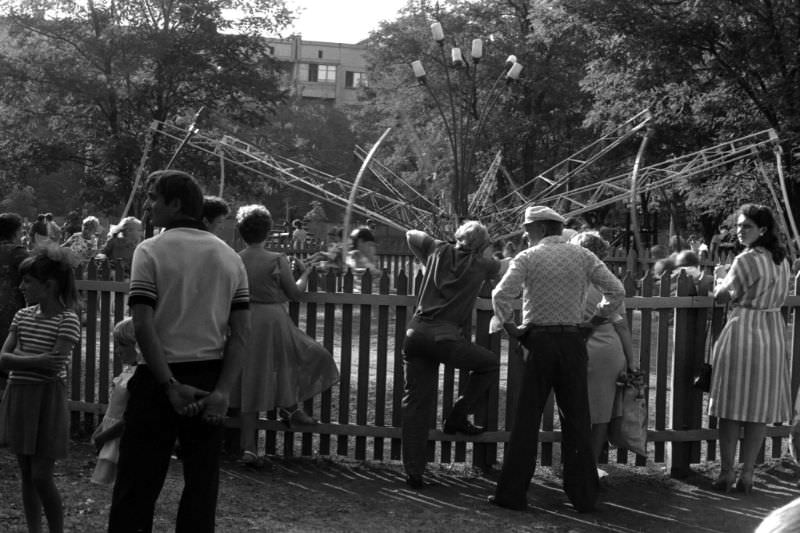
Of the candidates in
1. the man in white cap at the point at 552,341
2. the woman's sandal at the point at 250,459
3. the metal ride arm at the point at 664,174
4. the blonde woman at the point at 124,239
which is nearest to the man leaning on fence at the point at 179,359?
the man in white cap at the point at 552,341

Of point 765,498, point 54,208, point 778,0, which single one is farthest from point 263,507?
point 54,208

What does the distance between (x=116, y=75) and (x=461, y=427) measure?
79.3 feet

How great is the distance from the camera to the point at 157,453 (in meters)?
3.88

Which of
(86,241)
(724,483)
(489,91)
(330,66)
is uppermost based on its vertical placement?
(330,66)

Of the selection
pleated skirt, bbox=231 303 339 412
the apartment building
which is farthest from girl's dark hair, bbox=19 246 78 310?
the apartment building

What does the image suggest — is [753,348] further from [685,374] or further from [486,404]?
[486,404]

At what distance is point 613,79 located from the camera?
24.8 metres

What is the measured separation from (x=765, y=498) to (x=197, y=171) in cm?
2505

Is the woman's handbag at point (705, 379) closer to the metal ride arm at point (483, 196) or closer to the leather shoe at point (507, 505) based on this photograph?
the leather shoe at point (507, 505)

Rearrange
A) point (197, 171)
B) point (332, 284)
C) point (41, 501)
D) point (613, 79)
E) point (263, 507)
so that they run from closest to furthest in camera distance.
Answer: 1. point (41, 501)
2. point (263, 507)
3. point (332, 284)
4. point (613, 79)
5. point (197, 171)

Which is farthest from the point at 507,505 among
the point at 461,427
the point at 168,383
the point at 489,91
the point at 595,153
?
the point at 489,91

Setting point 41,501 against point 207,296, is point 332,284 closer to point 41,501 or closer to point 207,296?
point 41,501

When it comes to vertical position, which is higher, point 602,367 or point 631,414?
point 602,367

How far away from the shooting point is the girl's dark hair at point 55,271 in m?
4.84
